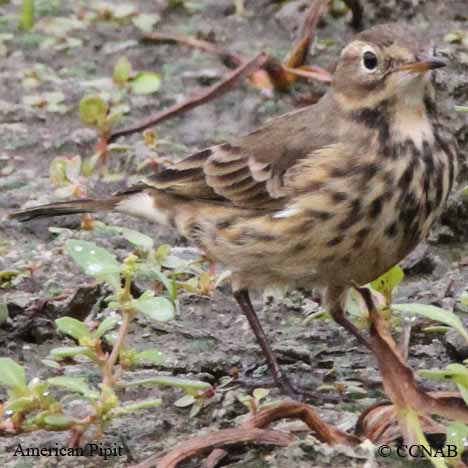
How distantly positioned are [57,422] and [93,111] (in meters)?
2.40

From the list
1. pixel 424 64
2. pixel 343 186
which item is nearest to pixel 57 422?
pixel 343 186

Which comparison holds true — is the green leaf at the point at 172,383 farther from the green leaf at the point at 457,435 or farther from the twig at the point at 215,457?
the green leaf at the point at 457,435

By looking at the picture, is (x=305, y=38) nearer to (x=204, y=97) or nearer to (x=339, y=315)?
(x=204, y=97)

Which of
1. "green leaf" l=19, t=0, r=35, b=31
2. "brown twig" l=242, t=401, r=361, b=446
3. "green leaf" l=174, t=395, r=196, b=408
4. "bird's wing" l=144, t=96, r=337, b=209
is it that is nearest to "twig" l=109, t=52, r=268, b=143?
"bird's wing" l=144, t=96, r=337, b=209

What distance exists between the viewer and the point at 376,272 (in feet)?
14.5

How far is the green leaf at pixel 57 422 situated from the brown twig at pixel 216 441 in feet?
0.72

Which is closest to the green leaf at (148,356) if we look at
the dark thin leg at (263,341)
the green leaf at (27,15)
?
the dark thin leg at (263,341)

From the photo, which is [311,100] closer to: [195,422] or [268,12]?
[268,12]

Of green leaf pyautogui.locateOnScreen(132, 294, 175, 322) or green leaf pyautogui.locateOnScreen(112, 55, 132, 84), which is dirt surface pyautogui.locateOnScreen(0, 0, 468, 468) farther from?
green leaf pyautogui.locateOnScreen(132, 294, 175, 322)

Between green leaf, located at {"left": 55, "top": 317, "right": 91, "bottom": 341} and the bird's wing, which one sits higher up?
the bird's wing

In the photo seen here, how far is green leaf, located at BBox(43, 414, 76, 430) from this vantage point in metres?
3.71

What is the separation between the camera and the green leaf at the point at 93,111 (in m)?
5.82

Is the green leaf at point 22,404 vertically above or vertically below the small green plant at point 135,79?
below

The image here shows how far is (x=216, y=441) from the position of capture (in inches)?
147
